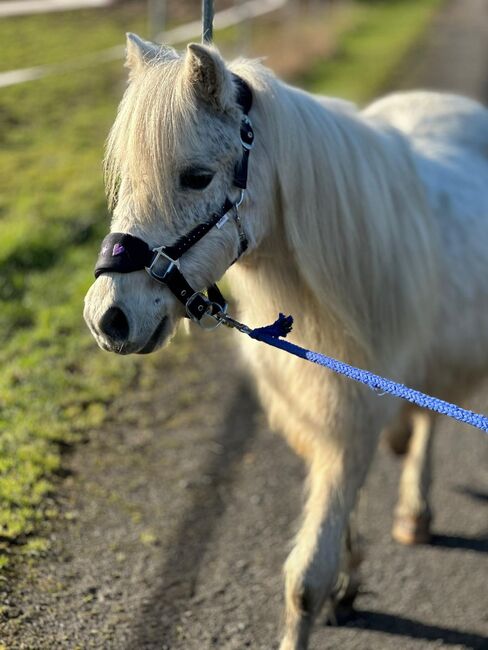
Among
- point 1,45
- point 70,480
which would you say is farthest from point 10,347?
point 1,45

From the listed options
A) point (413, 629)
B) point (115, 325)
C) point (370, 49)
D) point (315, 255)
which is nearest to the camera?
point (115, 325)

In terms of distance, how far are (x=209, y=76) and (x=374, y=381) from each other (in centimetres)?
96

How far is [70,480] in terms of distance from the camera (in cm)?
384

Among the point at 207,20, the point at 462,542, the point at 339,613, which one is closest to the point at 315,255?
the point at 207,20

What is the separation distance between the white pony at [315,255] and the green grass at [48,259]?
1160 millimetres

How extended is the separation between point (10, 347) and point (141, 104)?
283 centimetres

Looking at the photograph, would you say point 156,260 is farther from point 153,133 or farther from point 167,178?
point 153,133

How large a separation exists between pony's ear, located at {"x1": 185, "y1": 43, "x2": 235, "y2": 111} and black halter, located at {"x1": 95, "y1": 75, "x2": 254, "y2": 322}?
117mm

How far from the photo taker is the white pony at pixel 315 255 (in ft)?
7.55

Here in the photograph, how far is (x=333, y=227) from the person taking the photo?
9.00 ft

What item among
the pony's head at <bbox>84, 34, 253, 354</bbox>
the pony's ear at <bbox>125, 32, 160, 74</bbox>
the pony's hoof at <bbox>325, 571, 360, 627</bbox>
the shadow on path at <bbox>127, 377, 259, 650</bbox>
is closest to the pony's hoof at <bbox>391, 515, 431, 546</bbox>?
the pony's hoof at <bbox>325, 571, 360, 627</bbox>

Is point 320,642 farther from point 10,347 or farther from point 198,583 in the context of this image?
point 10,347

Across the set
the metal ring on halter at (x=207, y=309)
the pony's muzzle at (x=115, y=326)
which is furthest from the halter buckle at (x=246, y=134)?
the pony's muzzle at (x=115, y=326)

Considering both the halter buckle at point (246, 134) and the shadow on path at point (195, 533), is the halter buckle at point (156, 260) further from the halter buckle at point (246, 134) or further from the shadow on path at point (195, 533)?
the shadow on path at point (195, 533)
